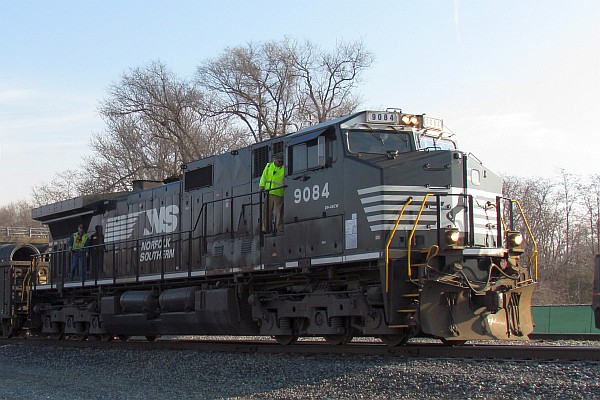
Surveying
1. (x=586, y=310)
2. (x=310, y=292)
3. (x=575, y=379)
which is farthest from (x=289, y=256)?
(x=586, y=310)

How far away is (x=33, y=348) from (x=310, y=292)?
26.2 feet

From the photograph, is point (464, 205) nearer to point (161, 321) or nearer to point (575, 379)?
point (575, 379)

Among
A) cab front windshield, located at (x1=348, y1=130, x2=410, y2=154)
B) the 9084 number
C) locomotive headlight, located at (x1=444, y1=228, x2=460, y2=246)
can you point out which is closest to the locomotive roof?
the 9084 number

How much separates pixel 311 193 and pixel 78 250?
8849 millimetres

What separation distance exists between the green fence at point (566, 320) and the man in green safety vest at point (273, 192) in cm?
918

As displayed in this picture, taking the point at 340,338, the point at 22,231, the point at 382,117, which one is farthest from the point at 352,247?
the point at 22,231

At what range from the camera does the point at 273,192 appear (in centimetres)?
1179

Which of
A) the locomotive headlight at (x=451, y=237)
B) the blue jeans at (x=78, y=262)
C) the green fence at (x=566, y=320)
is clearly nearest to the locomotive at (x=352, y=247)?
the locomotive headlight at (x=451, y=237)

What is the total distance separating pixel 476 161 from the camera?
10562mm

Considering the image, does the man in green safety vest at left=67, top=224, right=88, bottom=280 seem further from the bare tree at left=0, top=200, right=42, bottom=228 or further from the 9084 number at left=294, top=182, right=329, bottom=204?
the bare tree at left=0, top=200, right=42, bottom=228

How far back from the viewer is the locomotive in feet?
31.7

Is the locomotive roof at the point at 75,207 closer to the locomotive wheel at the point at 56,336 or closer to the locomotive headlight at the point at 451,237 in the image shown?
the locomotive wheel at the point at 56,336

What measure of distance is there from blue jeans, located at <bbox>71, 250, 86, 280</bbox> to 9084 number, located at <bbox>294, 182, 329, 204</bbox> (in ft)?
27.0

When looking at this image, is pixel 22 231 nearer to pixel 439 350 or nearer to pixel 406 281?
pixel 406 281
